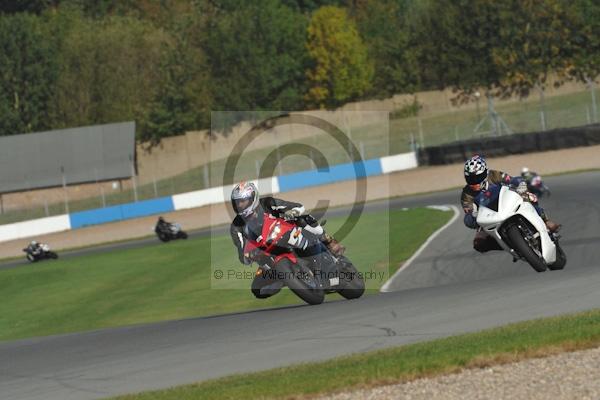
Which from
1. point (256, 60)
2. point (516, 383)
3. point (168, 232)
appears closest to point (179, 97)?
point (256, 60)

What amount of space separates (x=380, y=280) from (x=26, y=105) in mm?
62586

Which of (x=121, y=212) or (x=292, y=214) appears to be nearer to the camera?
(x=292, y=214)

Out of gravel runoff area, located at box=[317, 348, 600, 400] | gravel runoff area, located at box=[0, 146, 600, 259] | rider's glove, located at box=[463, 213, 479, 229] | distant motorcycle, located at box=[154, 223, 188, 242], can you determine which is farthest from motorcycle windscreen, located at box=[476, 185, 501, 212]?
gravel runoff area, located at box=[0, 146, 600, 259]

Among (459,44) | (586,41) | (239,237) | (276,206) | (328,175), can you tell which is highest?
(459,44)

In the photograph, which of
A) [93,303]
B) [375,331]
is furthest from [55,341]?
[93,303]

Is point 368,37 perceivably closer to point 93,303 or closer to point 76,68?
point 76,68

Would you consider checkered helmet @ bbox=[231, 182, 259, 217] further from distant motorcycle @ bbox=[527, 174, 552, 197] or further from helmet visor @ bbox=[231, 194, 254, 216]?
distant motorcycle @ bbox=[527, 174, 552, 197]

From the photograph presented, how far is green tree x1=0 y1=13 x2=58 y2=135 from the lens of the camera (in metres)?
78.4

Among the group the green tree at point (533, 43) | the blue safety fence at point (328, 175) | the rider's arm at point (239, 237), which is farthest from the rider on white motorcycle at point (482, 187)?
the green tree at point (533, 43)

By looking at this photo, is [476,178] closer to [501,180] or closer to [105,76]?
[501,180]

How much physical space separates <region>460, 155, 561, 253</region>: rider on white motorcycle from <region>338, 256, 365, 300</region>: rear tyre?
1623 mm

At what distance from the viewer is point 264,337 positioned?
38.8ft

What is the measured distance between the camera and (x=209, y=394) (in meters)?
9.09

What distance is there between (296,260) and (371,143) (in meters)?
38.7
